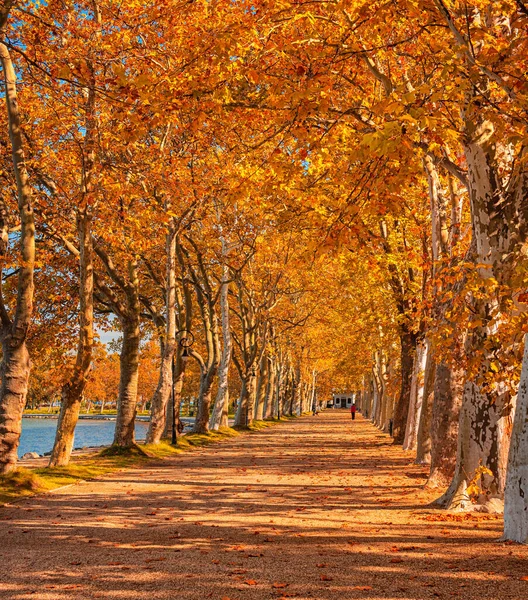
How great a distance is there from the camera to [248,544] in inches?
344

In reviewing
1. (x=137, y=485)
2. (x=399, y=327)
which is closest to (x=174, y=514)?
(x=137, y=485)

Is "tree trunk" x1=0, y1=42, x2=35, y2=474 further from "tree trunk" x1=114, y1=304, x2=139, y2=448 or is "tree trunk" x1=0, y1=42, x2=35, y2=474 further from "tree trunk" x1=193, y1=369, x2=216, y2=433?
"tree trunk" x1=193, y1=369, x2=216, y2=433

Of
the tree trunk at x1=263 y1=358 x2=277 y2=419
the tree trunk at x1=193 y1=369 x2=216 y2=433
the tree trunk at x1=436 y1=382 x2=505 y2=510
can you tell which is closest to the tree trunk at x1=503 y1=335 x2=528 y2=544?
the tree trunk at x1=436 y1=382 x2=505 y2=510

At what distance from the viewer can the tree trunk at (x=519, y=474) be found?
7.52m

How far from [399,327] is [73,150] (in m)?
14.5

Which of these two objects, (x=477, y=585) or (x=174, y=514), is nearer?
(x=477, y=585)

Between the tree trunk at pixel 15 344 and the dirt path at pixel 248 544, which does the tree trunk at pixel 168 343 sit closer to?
the dirt path at pixel 248 544

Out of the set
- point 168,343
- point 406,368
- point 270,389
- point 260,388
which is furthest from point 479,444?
point 270,389

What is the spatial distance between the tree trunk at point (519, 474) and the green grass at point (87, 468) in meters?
8.59

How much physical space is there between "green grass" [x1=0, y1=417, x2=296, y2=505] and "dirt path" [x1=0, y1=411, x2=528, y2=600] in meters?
0.59

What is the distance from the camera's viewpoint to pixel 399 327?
25.7 meters

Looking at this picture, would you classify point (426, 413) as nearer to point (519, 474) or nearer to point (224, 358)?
point (519, 474)

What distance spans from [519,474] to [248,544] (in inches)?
141

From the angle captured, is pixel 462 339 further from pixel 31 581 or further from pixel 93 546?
pixel 31 581
